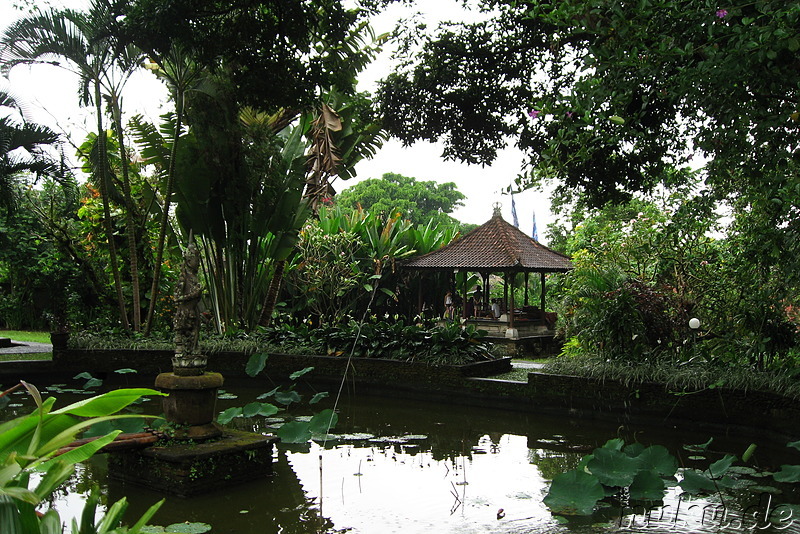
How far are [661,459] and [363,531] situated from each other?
2.23 m

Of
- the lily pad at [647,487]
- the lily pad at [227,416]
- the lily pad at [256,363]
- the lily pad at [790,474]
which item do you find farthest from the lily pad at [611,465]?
the lily pad at [256,363]

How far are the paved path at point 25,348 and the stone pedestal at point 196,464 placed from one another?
920 centimetres

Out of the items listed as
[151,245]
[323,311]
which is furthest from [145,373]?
[323,311]

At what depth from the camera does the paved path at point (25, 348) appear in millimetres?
13730

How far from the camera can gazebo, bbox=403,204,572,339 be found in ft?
52.1

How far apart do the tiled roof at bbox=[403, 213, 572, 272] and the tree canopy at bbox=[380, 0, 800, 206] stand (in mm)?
6578

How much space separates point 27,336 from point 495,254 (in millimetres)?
12220

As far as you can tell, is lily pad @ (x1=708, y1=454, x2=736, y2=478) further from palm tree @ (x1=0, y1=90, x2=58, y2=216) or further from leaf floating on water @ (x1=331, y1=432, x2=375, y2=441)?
palm tree @ (x1=0, y1=90, x2=58, y2=216)

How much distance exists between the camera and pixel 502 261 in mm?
15883

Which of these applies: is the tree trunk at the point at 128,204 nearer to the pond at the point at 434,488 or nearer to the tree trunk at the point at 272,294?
the tree trunk at the point at 272,294

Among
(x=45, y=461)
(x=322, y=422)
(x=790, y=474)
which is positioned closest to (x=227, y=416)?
(x=322, y=422)

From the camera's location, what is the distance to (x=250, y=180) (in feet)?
42.8

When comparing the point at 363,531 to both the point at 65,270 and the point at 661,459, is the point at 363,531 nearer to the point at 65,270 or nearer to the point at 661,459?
the point at 661,459

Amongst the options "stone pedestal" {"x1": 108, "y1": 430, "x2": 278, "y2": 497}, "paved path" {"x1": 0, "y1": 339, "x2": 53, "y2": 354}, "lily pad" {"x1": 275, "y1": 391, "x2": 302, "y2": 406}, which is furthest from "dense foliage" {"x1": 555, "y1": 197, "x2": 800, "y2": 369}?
"paved path" {"x1": 0, "y1": 339, "x2": 53, "y2": 354}
